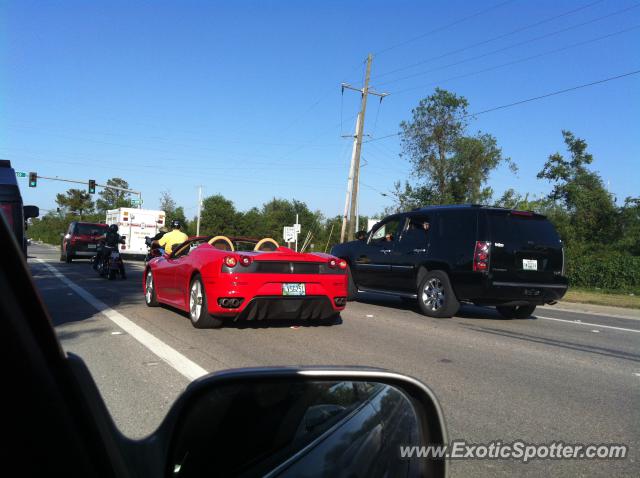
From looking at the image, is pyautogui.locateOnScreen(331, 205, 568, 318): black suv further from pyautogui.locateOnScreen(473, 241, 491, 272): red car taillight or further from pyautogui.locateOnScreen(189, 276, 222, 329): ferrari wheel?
pyautogui.locateOnScreen(189, 276, 222, 329): ferrari wheel

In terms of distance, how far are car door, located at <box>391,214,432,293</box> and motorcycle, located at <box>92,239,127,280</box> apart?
345 inches

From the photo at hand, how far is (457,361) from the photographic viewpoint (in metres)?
6.41

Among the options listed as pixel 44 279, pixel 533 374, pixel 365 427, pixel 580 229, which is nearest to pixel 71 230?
pixel 44 279

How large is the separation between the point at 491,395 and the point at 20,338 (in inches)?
186

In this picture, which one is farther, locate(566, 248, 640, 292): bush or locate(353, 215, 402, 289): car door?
locate(566, 248, 640, 292): bush

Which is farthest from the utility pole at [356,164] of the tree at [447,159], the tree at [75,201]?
the tree at [75,201]

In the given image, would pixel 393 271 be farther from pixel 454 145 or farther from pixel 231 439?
pixel 454 145

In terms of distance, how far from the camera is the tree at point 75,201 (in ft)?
275

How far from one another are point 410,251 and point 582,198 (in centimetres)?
3376

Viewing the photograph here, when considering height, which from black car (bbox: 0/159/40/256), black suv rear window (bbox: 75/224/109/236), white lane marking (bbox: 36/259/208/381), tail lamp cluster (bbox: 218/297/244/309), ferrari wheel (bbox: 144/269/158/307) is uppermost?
black car (bbox: 0/159/40/256)

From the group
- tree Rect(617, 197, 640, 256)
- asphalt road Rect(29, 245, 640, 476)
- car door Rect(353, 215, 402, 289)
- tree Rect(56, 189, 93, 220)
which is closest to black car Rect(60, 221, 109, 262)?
Result: asphalt road Rect(29, 245, 640, 476)

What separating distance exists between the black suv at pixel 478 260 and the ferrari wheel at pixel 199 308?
14.3 feet

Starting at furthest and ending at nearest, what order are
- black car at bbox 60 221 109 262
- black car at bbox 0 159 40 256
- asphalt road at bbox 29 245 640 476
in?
black car at bbox 60 221 109 262
black car at bbox 0 159 40 256
asphalt road at bbox 29 245 640 476

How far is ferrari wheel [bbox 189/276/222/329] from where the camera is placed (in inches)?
306
